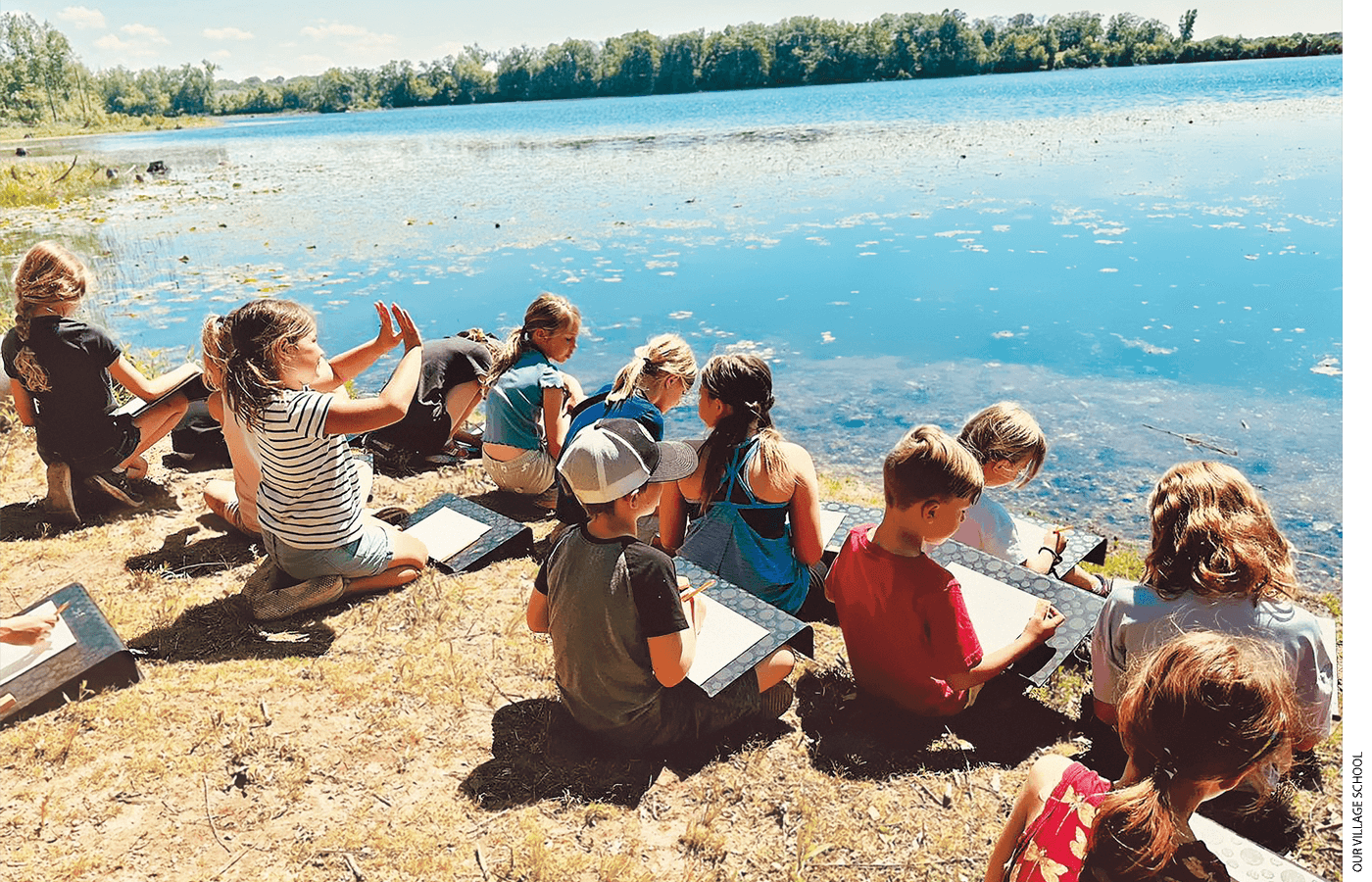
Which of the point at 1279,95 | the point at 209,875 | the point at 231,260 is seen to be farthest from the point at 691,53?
the point at 209,875

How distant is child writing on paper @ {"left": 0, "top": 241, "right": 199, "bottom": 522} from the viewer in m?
4.80

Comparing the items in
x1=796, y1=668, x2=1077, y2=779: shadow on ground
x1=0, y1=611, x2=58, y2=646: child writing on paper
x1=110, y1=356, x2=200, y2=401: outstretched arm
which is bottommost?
x1=796, y1=668, x2=1077, y2=779: shadow on ground

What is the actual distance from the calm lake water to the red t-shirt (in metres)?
3.19

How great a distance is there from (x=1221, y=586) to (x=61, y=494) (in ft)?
19.3

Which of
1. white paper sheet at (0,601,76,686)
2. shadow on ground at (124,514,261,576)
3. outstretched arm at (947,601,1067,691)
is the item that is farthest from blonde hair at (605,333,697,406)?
white paper sheet at (0,601,76,686)

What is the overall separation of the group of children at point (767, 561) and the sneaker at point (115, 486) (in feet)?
0.50

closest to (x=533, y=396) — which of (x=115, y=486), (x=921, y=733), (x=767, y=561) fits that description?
(x=767, y=561)

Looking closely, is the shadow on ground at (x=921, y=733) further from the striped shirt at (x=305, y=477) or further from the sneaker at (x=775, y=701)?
the striped shirt at (x=305, y=477)

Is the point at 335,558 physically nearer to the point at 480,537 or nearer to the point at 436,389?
the point at 480,537

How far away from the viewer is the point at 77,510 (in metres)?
5.19

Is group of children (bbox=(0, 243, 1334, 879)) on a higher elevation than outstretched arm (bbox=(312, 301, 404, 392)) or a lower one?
lower

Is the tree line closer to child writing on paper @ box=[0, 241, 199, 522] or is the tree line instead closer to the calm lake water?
the calm lake water

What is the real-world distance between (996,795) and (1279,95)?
121ft

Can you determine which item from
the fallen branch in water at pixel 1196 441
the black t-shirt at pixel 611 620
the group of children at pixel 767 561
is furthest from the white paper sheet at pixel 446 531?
the fallen branch in water at pixel 1196 441
